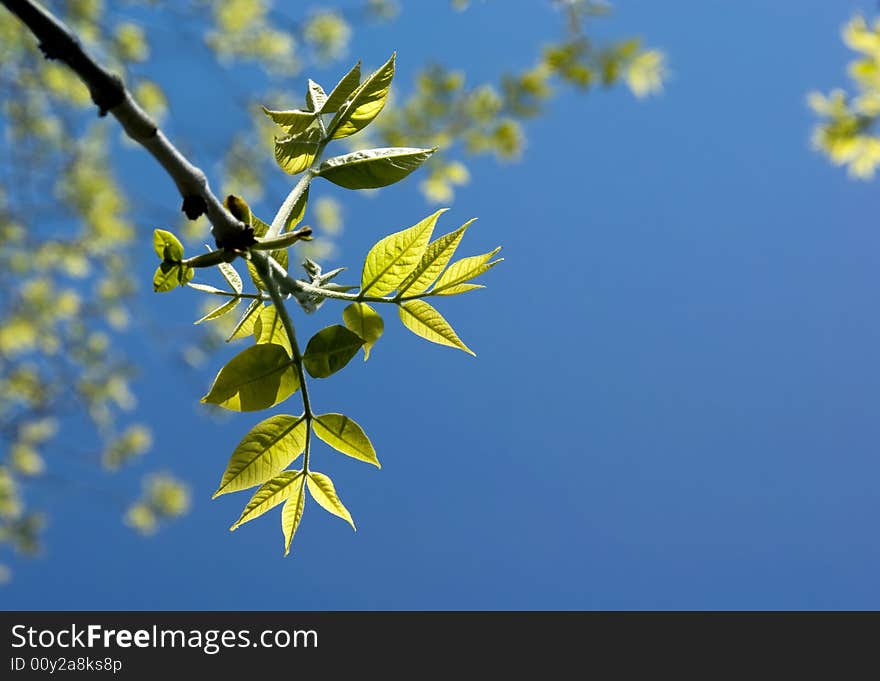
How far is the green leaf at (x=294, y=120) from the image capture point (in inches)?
37.7

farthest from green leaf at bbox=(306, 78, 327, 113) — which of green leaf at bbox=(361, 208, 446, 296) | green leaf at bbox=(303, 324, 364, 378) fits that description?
green leaf at bbox=(303, 324, 364, 378)

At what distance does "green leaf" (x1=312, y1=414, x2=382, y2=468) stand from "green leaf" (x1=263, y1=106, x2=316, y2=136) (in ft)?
1.29

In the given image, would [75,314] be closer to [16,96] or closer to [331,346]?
[16,96]

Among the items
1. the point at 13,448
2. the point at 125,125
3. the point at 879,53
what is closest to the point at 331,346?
the point at 125,125

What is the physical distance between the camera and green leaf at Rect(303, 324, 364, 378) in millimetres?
882

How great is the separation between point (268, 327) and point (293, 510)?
0.92 feet

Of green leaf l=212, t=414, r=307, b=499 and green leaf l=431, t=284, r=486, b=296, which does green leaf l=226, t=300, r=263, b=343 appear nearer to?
green leaf l=212, t=414, r=307, b=499

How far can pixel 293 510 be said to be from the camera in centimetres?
105

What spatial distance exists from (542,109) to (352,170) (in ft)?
9.71

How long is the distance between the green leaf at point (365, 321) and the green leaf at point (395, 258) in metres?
0.03

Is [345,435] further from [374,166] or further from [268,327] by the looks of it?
[374,166]

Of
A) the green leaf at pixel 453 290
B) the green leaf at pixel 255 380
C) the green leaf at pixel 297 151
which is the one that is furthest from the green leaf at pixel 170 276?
the green leaf at pixel 453 290

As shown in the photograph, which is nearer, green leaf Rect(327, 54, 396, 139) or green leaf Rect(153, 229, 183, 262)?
green leaf Rect(153, 229, 183, 262)

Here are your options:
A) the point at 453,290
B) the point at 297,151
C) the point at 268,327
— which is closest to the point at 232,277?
the point at 268,327
